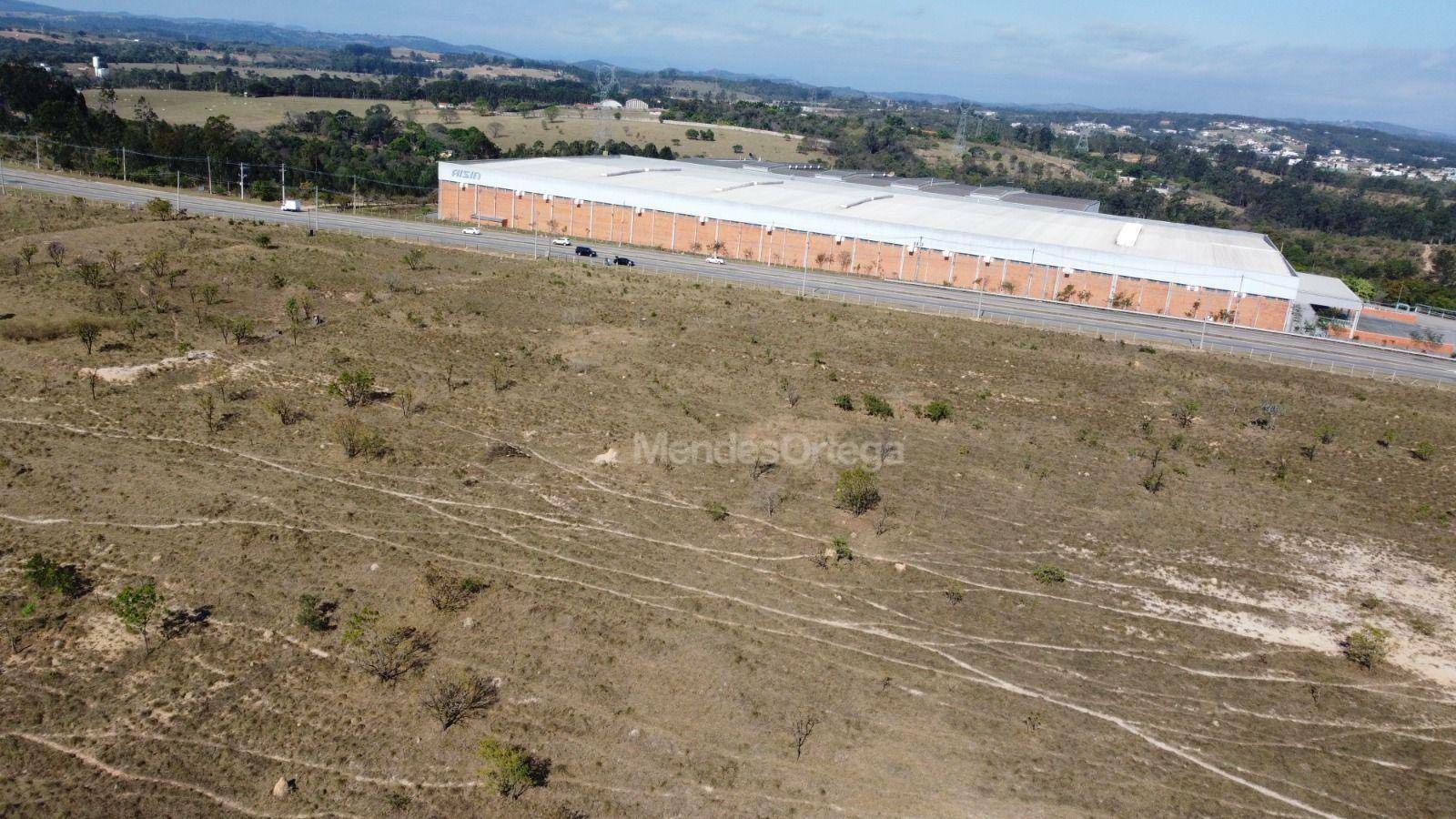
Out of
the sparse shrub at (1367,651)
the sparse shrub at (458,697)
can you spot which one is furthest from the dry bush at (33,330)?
the sparse shrub at (1367,651)

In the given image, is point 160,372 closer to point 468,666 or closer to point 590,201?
point 468,666

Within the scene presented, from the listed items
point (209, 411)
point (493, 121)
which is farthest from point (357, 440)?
point (493, 121)

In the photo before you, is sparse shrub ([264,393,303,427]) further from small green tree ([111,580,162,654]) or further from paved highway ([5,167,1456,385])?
paved highway ([5,167,1456,385])

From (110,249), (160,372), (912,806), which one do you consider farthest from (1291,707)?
(110,249)

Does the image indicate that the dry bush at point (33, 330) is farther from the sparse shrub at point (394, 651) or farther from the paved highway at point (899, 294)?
the paved highway at point (899, 294)

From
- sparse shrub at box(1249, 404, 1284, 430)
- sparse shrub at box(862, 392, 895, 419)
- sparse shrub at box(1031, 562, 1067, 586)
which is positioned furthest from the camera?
sparse shrub at box(1249, 404, 1284, 430)

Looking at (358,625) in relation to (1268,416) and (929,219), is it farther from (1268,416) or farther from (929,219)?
(929,219)

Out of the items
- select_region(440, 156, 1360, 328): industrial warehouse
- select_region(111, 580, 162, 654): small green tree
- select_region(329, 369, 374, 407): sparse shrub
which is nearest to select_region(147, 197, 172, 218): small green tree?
select_region(440, 156, 1360, 328): industrial warehouse
